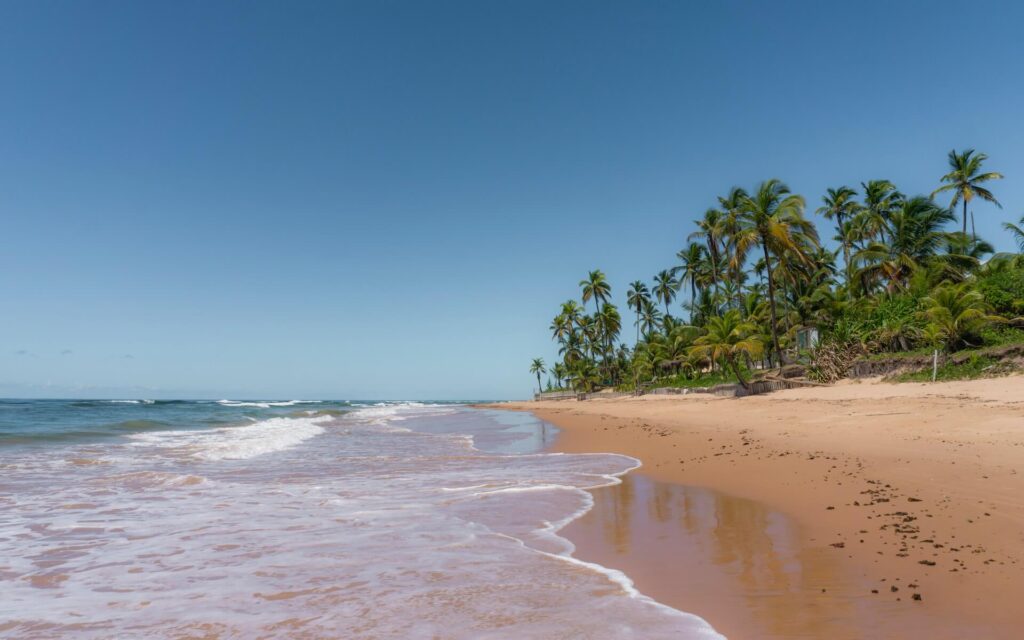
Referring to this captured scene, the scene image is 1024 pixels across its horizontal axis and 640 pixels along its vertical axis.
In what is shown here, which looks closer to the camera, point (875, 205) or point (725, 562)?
point (725, 562)

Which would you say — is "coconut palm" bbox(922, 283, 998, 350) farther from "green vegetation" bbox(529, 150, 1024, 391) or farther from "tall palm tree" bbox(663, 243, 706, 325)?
"tall palm tree" bbox(663, 243, 706, 325)

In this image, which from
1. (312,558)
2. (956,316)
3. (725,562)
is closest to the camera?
(725,562)

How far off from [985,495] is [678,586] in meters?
4.41

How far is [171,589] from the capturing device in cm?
448

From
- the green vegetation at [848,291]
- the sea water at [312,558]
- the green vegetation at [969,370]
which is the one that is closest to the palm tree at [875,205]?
the green vegetation at [848,291]

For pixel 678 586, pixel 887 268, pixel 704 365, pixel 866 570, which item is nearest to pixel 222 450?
pixel 678 586

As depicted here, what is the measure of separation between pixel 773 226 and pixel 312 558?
3006cm

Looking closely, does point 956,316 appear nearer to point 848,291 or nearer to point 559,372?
point 848,291

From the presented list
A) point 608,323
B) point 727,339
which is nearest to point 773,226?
point 727,339

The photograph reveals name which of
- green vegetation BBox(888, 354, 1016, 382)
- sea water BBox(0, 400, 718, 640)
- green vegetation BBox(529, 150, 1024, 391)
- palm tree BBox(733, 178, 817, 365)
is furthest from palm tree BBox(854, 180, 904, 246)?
sea water BBox(0, 400, 718, 640)

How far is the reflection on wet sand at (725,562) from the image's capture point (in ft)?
11.7

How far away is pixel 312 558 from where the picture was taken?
5.24 m

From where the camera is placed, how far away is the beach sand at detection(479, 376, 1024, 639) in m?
3.59

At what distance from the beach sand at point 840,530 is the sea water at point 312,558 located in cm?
54
